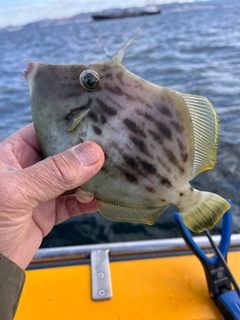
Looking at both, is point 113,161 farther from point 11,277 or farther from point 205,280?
point 205,280

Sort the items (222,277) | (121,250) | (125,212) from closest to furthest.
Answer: (125,212), (222,277), (121,250)

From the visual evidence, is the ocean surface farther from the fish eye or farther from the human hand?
the human hand

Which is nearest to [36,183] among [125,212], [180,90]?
[125,212]

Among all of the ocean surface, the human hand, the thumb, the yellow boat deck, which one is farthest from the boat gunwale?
the thumb

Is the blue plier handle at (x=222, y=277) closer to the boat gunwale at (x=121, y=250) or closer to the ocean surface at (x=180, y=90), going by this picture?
the boat gunwale at (x=121, y=250)

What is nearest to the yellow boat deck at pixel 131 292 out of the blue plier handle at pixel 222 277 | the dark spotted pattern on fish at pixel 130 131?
the blue plier handle at pixel 222 277

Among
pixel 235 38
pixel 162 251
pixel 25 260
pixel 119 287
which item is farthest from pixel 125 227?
pixel 235 38

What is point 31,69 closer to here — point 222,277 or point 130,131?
point 130,131
